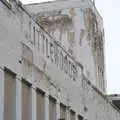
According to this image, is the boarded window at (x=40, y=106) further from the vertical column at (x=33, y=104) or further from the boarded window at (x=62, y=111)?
the boarded window at (x=62, y=111)

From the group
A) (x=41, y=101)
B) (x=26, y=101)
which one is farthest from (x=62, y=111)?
(x=26, y=101)

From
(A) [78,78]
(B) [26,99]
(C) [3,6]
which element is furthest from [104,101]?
(C) [3,6]

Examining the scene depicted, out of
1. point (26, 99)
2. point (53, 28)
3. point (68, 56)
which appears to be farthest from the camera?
point (53, 28)

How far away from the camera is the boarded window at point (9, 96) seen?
1832 cm

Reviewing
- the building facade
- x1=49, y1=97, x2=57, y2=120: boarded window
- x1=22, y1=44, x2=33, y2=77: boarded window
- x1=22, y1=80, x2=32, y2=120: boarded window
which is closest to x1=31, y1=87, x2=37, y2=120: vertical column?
the building facade

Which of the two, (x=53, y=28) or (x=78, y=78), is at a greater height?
(x=53, y=28)

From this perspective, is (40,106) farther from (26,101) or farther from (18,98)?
(18,98)

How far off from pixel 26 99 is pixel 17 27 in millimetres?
2422

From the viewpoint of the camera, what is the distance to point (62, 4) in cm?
3719

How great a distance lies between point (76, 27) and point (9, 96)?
18316 mm

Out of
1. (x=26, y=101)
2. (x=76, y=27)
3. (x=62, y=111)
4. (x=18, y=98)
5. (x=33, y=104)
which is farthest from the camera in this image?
(x=76, y=27)

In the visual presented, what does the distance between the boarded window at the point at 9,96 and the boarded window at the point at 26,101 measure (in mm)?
787

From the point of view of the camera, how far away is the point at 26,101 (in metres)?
20.1

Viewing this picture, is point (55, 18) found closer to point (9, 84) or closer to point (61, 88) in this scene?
point (61, 88)
